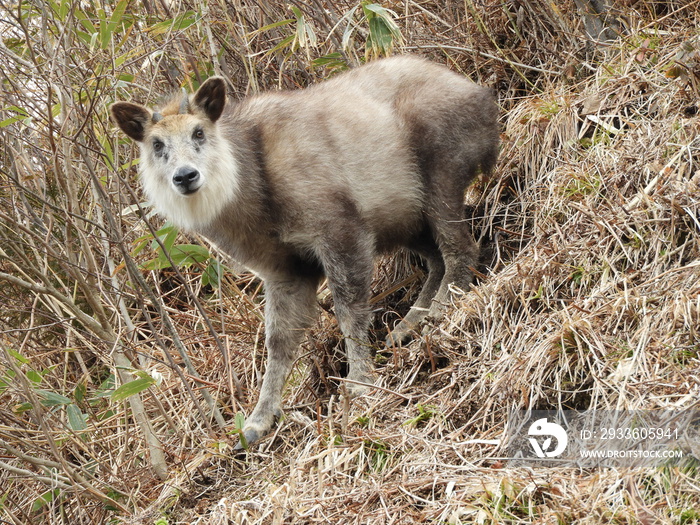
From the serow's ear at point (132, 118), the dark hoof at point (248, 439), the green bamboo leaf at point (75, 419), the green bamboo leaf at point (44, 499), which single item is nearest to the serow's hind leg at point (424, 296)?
the dark hoof at point (248, 439)

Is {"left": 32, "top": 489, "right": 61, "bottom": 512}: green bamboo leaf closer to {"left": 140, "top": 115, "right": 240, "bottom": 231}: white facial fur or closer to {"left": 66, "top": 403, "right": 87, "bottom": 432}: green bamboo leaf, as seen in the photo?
{"left": 66, "top": 403, "right": 87, "bottom": 432}: green bamboo leaf

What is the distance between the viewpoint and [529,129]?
5.19 m

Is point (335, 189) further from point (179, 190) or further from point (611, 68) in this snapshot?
point (611, 68)

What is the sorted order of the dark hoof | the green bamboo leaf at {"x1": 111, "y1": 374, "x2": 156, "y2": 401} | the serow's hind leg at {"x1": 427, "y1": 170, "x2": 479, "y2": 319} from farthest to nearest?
the serow's hind leg at {"x1": 427, "y1": 170, "x2": 479, "y2": 319}
the dark hoof
the green bamboo leaf at {"x1": 111, "y1": 374, "x2": 156, "y2": 401}

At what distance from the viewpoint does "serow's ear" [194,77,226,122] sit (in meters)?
4.43

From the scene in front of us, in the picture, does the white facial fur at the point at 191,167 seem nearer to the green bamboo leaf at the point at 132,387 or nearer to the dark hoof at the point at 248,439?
the green bamboo leaf at the point at 132,387

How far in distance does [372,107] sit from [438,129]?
0.42 meters

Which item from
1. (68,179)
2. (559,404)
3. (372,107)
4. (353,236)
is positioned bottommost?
(559,404)

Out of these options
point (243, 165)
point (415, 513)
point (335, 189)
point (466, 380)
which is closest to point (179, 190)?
point (243, 165)

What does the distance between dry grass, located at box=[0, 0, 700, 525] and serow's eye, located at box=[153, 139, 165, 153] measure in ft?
0.82

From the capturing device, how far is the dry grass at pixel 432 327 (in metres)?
3.35

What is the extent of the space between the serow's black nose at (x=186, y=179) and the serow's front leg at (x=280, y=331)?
2.69ft

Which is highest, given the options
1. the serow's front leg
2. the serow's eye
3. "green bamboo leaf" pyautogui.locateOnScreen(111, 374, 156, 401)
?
the serow's eye

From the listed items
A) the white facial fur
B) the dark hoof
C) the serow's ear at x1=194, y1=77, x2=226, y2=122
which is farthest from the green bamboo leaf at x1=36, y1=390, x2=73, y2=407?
the serow's ear at x1=194, y1=77, x2=226, y2=122
